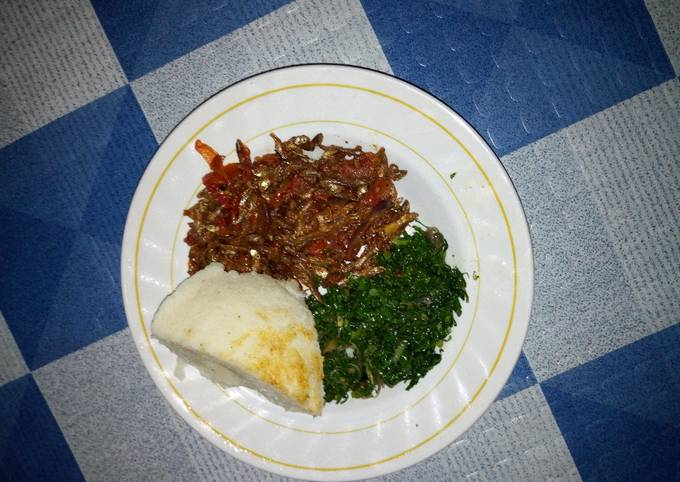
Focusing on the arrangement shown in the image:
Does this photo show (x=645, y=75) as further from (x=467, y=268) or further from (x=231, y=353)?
(x=231, y=353)

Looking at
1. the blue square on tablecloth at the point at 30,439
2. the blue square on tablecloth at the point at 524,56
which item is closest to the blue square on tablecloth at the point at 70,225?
the blue square on tablecloth at the point at 30,439

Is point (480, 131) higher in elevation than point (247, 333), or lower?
higher

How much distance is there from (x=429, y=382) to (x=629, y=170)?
4.87 feet

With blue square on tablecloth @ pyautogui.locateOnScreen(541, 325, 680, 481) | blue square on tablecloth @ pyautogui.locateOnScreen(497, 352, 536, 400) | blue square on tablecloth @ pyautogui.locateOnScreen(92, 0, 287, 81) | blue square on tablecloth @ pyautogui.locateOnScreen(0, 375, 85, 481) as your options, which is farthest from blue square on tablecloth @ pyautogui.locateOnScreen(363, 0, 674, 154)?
blue square on tablecloth @ pyautogui.locateOnScreen(0, 375, 85, 481)

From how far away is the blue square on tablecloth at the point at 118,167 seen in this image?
7.79ft

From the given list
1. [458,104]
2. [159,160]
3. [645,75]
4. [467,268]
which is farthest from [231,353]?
[645,75]

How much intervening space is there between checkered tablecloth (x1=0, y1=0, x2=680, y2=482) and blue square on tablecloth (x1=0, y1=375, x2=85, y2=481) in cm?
1

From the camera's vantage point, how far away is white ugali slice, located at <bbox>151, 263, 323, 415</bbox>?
1.82 meters

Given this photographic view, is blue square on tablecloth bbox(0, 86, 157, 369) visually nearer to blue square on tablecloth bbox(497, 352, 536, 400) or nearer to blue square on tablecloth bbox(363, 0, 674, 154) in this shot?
blue square on tablecloth bbox(363, 0, 674, 154)

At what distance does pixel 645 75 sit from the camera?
7.41ft

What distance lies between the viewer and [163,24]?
2.35 m

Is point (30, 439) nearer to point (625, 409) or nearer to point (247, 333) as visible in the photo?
point (247, 333)

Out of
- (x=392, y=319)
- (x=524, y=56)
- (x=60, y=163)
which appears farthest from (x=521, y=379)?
(x=60, y=163)

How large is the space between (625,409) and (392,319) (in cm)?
137
